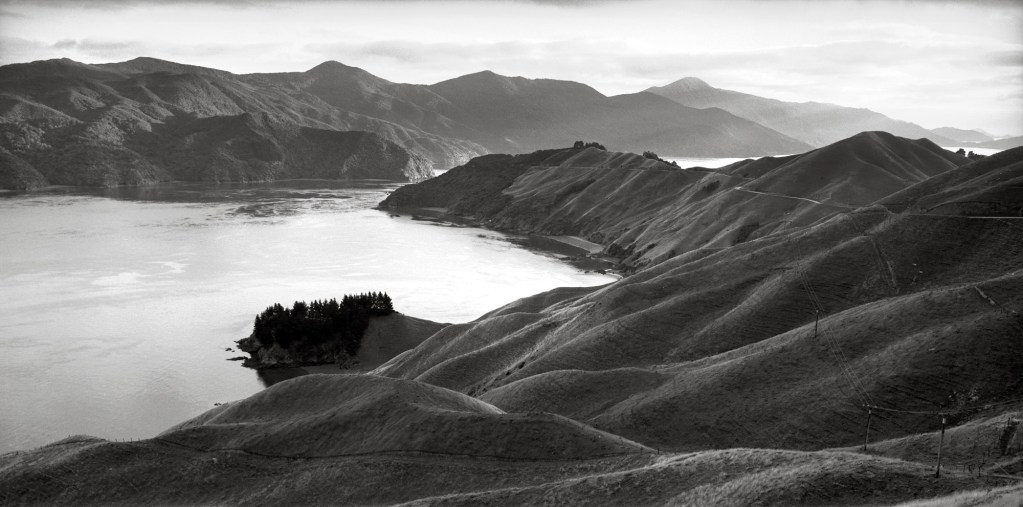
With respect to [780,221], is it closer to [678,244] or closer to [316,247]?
[678,244]

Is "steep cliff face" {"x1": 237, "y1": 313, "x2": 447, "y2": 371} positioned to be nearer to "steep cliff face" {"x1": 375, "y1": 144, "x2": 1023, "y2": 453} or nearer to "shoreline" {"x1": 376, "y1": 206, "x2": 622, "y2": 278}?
"steep cliff face" {"x1": 375, "y1": 144, "x2": 1023, "y2": 453}

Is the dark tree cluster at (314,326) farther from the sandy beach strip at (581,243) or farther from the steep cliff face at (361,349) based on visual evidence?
the sandy beach strip at (581,243)

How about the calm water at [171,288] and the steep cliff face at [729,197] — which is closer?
the calm water at [171,288]

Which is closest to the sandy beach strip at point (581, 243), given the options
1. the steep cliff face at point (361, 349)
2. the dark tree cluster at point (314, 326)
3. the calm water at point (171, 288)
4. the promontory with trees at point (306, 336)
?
the calm water at point (171, 288)

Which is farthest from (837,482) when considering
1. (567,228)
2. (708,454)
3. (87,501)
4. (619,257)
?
(567,228)

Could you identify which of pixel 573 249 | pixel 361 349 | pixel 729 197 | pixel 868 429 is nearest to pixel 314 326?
pixel 361 349
